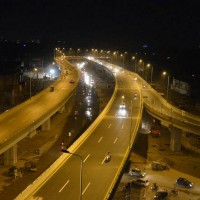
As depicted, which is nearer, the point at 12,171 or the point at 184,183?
the point at 184,183

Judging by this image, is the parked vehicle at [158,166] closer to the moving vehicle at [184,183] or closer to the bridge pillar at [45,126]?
the moving vehicle at [184,183]

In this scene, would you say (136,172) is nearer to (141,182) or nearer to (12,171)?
(141,182)

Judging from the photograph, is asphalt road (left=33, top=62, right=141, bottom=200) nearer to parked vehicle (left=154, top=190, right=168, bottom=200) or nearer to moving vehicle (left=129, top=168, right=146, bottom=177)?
moving vehicle (left=129, top=168, right=146, bottom=177)

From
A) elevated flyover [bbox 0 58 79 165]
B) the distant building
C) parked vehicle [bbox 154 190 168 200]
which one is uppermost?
elevated flyover [bbox 0 58 79 165]

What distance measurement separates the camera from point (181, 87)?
108812 mm

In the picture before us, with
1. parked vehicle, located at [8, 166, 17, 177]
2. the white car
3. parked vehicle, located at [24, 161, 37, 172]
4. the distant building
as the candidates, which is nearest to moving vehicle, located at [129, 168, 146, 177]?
the white car

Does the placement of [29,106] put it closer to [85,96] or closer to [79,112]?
[79,112]

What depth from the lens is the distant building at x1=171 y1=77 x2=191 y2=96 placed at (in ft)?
342

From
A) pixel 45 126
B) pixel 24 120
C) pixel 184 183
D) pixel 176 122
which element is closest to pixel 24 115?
pixel 24 120

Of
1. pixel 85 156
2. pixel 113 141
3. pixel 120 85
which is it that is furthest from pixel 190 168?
pixel 120 85

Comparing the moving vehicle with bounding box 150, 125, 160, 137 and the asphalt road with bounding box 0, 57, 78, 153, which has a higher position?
the asphalt road with bounding box 0, 57, 78, 153

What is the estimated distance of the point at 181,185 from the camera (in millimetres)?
38156

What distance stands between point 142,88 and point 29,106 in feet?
118

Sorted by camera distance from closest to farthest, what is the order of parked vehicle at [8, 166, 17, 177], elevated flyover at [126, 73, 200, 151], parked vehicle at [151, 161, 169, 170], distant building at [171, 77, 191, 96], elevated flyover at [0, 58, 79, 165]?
1. elevated flyover at [0, 58, 79, 165]
2. parked vehicle at [8, 166, 17, 177]
3. parked vehicle at [151, 161, 169, 170]
4. elevated flyover at [126, 73, 200, 151]
5. distant building at [171, 77, 191, 96]
